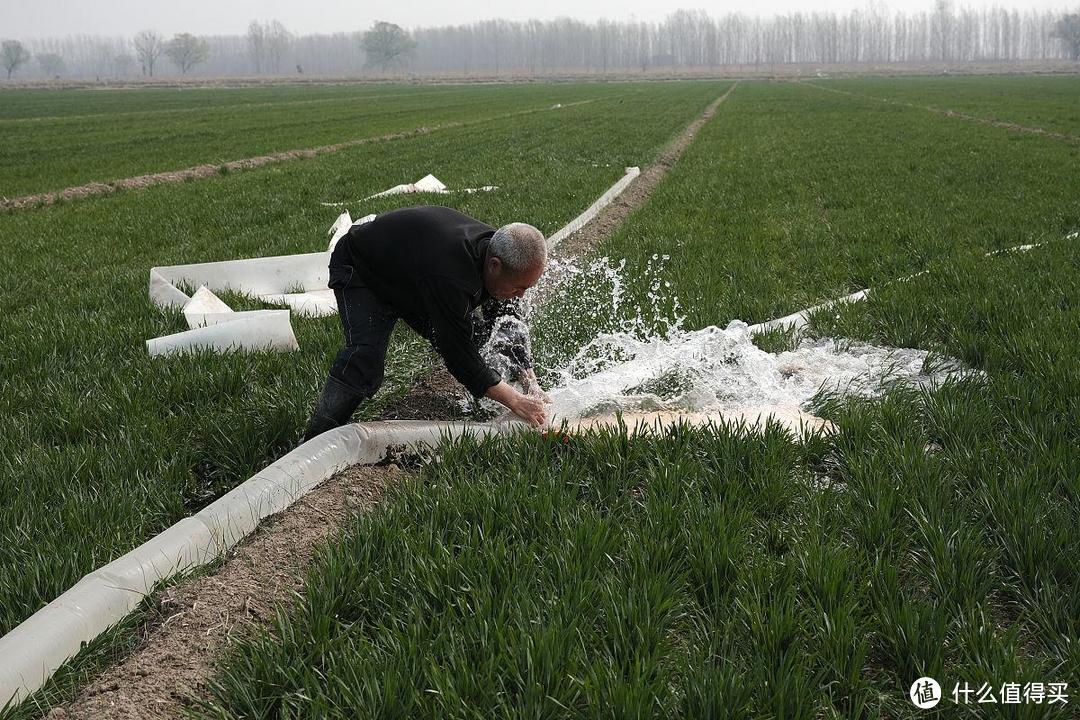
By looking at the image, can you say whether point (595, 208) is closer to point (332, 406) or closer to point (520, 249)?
point (332, 406)

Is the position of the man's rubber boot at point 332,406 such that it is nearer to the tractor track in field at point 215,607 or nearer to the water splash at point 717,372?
the tractor track in field at point 215,607

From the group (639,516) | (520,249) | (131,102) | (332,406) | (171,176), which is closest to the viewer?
(639,516)

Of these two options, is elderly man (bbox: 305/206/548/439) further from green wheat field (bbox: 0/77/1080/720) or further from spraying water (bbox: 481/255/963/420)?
spraying water (bbox: 481/255/963/420)

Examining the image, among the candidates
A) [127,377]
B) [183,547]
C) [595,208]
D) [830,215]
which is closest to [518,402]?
[183,547]

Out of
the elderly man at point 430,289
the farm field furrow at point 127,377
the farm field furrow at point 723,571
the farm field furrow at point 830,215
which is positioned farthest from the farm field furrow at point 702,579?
the farm field furrow at point 830,215

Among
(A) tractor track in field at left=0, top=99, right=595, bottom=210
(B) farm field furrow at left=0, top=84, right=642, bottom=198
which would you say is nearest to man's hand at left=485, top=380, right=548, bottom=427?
(A) tractor track in field at left=0, top=99, right=595, bottom=210

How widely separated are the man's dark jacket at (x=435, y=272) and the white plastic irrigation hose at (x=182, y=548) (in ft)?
1.24

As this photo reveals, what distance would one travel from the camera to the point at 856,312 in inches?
192

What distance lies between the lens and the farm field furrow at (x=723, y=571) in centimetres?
177

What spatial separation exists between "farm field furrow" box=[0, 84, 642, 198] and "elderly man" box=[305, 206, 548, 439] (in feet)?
39.5

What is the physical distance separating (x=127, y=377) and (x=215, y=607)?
233 cm

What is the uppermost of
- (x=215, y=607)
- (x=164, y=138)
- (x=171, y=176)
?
(x=164, y=138)

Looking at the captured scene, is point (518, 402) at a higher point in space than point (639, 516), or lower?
higher

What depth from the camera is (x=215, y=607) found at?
223cm
